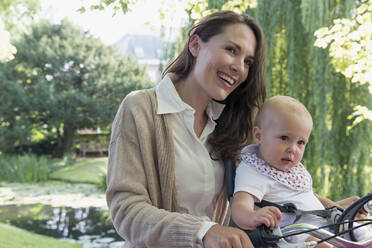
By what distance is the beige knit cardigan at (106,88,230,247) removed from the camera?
1.12 metres

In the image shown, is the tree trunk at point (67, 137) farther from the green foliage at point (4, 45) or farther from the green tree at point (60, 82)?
the green foliage at point (4, 45)

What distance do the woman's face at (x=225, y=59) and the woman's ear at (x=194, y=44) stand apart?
5cm

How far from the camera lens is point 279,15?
419 centimetres

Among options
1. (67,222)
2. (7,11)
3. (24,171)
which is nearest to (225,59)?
(7,11)

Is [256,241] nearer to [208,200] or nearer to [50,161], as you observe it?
[208,200]

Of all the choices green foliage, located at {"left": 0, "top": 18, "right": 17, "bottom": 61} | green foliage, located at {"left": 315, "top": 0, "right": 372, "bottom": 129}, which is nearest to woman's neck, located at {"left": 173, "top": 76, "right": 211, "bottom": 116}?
green foliage, located at {"left": 315, "top": 0, "right": 372, "bottom": 129}

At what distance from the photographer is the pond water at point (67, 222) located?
244 inches

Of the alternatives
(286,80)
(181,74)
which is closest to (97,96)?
(286,80)

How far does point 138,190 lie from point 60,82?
12519 millimetres

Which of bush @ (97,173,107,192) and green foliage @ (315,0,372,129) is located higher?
green foliage @ (315,0,372,129)

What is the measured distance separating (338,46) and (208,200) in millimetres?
1886

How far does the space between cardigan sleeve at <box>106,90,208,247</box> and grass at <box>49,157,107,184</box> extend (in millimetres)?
8810

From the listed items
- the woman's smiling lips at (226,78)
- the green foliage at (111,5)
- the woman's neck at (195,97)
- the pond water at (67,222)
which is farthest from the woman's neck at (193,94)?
the pond water at (67,222)

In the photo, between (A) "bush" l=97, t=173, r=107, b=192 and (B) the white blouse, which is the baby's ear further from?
(A) "bush" l=97, t=173, r=107, b=192
